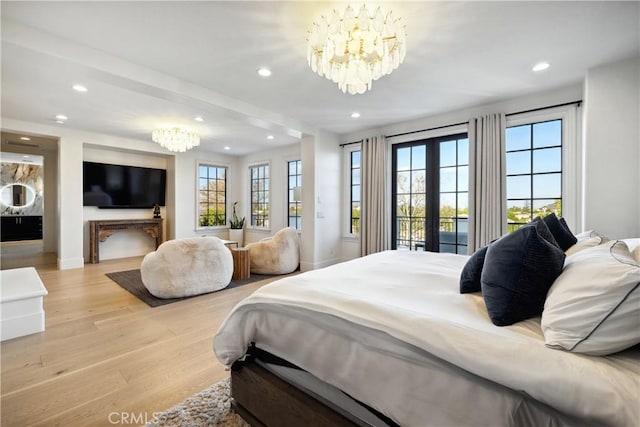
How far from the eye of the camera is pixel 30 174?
7.26 metres

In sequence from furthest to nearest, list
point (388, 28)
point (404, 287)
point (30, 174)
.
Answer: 1. point (30, 174)
2. point (388, 28)
3. point (404, 287)

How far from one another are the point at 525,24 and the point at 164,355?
3784 millimetres

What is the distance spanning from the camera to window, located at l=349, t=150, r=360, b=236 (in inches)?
210

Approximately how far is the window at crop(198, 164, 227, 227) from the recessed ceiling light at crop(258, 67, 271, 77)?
458 centimetres

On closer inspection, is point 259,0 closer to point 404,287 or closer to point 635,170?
point 404,287

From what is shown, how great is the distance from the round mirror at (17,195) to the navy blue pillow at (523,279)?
10.4 metres

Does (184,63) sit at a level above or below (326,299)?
above

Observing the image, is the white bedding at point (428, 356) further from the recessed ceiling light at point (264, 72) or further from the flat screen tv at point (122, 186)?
the flat screen tv at point (122, 186)

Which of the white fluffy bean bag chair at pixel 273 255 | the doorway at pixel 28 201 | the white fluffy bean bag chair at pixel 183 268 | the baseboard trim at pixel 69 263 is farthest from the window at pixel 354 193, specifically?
the doorway at pixel 28 201

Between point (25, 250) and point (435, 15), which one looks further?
point (25, 250)

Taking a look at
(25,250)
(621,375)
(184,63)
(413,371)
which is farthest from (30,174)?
(621,375)

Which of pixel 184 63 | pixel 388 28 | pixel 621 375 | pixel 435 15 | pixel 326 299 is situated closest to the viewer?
pixel 621 375

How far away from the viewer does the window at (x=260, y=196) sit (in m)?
7.04

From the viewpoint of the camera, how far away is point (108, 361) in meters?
2.02
